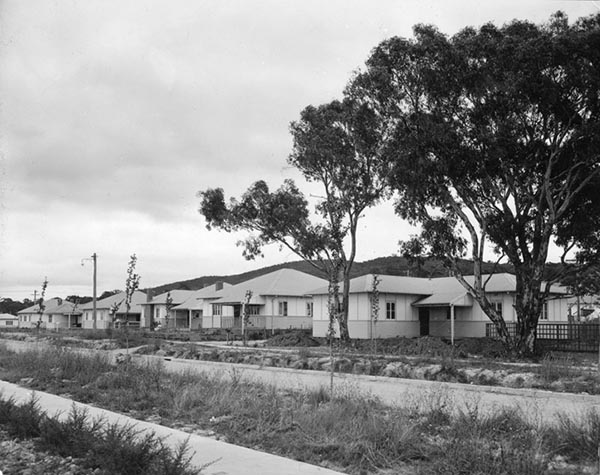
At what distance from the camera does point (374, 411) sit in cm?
1094

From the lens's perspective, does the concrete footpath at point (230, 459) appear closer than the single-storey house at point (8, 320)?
Yes

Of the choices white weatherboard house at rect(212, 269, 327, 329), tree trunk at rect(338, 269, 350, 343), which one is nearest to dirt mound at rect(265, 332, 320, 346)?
tree trunk at rect(338, 269, 350, 343)

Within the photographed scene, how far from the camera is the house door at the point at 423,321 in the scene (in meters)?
43.0

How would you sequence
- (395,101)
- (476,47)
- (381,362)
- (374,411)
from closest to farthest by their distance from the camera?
(374,411), (381,362), (476,47), (395,101)

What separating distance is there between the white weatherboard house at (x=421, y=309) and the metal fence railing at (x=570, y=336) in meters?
2.49

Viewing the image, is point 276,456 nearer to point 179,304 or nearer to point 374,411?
point 374,411

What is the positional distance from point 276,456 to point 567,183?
20.2m

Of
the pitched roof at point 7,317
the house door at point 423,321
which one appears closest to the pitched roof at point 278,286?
the house door at point 423,321

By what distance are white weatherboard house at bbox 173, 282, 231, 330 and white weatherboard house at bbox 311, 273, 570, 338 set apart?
2215 centimetres

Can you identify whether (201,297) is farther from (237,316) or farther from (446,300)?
(446,300)

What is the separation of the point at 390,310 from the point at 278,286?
16.3m

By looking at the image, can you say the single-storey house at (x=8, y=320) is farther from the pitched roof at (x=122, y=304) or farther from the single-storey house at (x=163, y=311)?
the single-storey house at (x=163, y=311)

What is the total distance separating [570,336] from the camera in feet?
110

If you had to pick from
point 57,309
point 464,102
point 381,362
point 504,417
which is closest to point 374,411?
point 504,417
